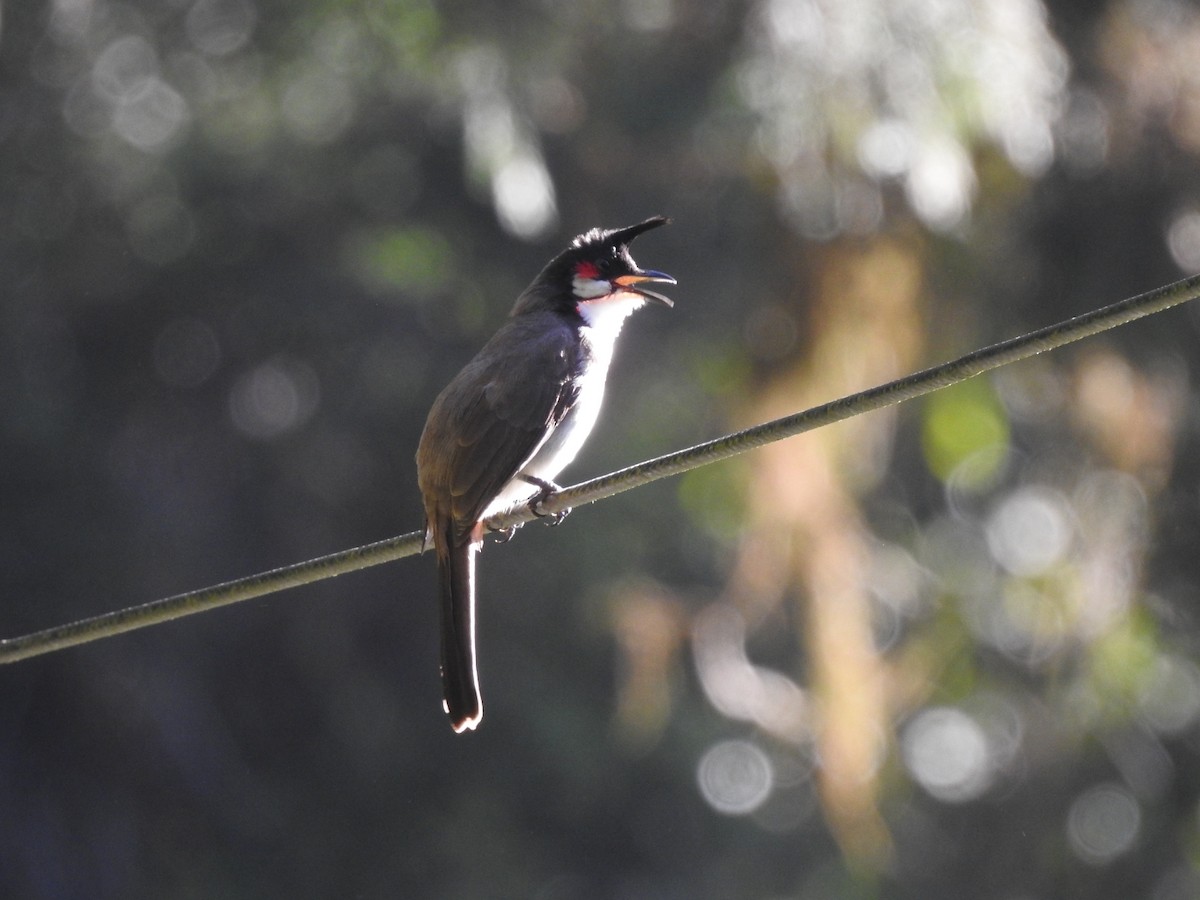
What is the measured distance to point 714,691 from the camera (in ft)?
32.2

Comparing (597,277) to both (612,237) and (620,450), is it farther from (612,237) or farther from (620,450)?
(620,450)

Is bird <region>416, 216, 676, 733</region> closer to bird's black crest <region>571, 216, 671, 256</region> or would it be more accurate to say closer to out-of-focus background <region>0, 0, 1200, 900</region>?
bird's black crest <region>571, 216, 671, 256</region>

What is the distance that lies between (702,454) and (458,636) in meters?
1.51

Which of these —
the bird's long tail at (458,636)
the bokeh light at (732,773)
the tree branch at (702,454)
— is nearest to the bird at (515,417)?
the bird's long tail at (458,636)

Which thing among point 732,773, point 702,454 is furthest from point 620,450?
point 702,454

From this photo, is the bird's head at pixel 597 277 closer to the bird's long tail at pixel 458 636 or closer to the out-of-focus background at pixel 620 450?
the bird's long tail at pixel 458 636

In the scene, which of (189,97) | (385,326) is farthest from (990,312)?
(189,97)

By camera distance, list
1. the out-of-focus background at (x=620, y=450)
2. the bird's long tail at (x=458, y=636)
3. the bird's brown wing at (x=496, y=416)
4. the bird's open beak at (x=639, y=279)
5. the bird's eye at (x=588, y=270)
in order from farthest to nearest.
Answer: the out-of-focus background at (x=620, y=450), the bird's eye at (x=588, y=270), the bird's open beak at (x=639, y=279), the bird's brown wing at (x=496, y=416), the bird's long tail at (x=458, y=636)

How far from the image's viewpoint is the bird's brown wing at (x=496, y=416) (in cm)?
541

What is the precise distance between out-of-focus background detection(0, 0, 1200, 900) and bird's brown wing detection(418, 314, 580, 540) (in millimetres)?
2907

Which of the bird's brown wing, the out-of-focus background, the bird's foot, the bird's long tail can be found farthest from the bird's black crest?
the out-of-focus background

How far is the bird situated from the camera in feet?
17.2

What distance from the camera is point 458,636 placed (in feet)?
16.9

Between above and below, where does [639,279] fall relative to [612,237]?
below
